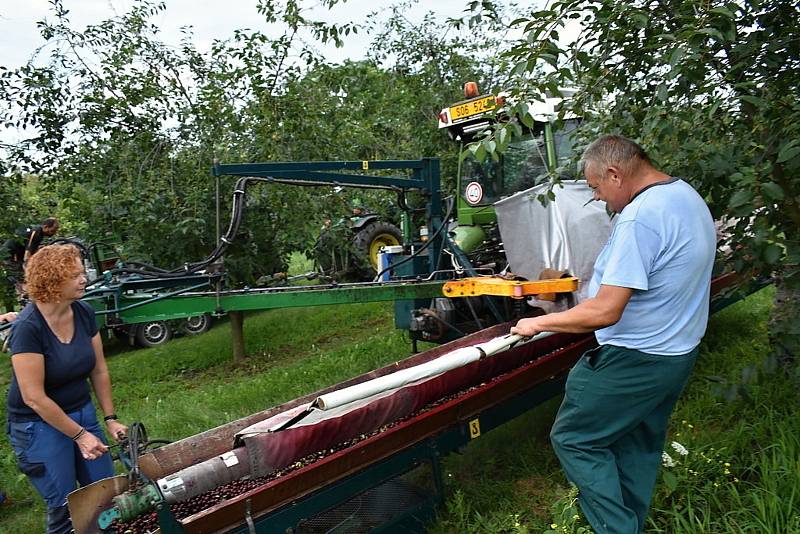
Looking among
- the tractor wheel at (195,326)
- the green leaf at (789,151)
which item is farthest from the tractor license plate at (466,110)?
the tractor wheel at (195,326)

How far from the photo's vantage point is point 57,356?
2730 mm

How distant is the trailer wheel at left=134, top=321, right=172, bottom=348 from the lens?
893cm

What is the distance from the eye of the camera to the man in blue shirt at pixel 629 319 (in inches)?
82.2

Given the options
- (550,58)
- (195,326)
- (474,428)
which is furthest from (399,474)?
(195,326)

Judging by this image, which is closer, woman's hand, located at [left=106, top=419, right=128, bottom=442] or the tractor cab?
woman's hand, located at [left=106, top=419, right=128, bottom=442]

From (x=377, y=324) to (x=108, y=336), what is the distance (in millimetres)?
4141

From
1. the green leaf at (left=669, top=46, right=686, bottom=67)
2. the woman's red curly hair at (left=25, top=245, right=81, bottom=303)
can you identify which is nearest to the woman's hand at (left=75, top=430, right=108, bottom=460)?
the woman's red curly hair at (left=25, top=245, right=81, bottom=303)

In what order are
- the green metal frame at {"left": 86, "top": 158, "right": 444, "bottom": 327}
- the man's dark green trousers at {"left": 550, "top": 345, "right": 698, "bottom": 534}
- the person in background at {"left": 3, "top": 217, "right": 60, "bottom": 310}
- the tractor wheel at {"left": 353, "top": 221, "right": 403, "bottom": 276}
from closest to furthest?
the man's dark green trousers at {"left": 550, "top": 345, "right": 698, "bottom": 534}
the green metal frame at {"left": 86, "top": 158, "right": 444, "bottom": 327}
the person in background at {"left": 3, "top": 217, "right": 60, "bottom": 310}
the tractor wheel at {"left": 353, "top": 221, "right": 403, "bottom": 276}

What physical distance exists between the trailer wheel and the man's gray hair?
803 centimetres

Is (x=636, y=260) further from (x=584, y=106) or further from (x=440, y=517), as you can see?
(x=440, y=517)

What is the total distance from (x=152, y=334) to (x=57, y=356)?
6.66 meters

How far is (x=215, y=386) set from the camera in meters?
6.85

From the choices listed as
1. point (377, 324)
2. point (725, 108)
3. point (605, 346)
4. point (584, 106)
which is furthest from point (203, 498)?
point (377, 324)

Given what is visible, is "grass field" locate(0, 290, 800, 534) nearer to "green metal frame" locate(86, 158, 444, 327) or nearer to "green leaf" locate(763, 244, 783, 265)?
"green leaf" locate(763, 244, 783, 265)
